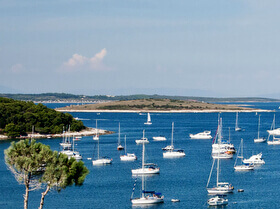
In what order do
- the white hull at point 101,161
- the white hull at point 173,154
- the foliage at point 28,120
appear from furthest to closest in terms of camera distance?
1. the foliage at point 28,120
2. the white hull at point 173,154
3. the white hull at point 101,161

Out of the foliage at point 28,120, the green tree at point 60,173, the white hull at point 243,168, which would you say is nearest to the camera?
the green tree at point 60,173

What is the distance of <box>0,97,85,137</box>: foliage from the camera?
379ft

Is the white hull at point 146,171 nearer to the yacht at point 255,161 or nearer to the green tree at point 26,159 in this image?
the yacht at point 255,161

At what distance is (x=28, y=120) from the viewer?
119562 millimetres

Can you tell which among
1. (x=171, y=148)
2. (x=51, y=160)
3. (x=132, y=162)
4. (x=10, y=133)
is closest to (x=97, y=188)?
(x=132, y=162)

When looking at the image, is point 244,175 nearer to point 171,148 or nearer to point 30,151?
point 171,148

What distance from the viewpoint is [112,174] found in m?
70.8

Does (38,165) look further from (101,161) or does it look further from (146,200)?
(101,161)

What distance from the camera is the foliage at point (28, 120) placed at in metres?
115

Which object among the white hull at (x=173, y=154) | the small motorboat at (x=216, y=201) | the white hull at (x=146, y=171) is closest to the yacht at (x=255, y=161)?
the white hull at (x=173, y=154)

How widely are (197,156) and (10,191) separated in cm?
3867

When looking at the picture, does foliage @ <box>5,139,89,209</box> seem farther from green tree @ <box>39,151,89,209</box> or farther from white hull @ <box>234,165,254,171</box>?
white hull @ <box>234,165,254,171</box>

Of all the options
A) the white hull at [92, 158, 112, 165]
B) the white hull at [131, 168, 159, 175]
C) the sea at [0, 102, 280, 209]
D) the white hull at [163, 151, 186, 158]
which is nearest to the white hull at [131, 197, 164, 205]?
the sea at [0, 102, 280, 209]

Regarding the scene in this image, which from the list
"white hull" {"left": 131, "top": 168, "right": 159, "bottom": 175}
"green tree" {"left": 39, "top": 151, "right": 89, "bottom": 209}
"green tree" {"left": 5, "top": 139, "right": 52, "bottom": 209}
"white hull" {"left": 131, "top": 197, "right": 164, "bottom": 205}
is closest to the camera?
"green tree" {"left": 5, "top": 139, "right": 52, "bottom": 209}
